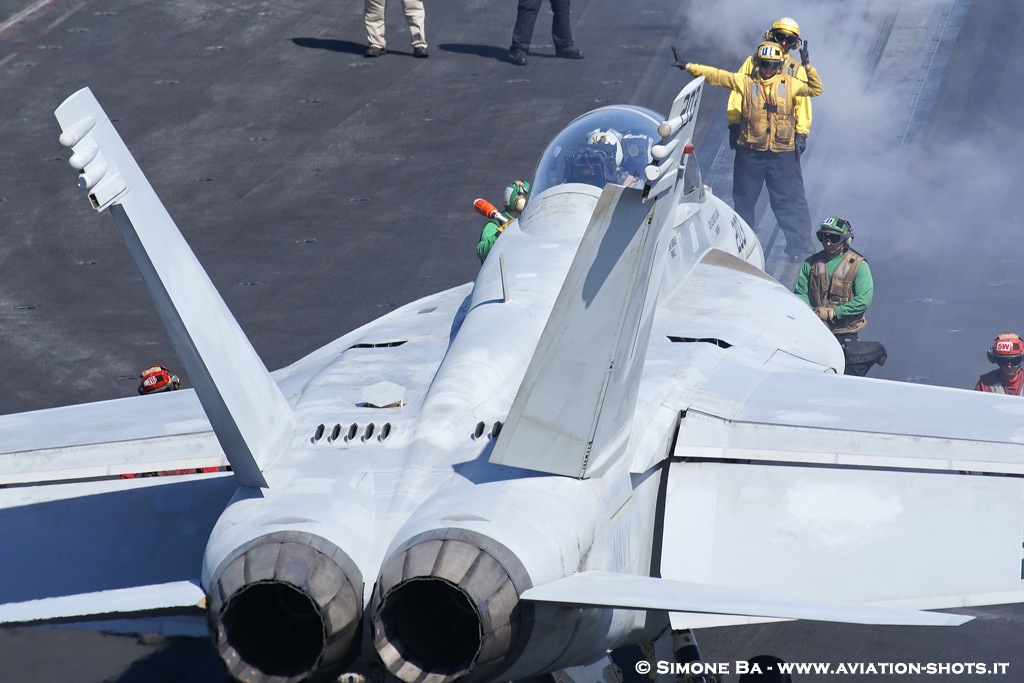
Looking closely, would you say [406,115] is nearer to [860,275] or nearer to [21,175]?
[21,175]

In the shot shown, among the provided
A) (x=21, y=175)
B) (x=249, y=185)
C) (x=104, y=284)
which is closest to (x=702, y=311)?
(x=104, y=284)

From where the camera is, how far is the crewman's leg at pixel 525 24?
22.7 m

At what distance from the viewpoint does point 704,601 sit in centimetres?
644

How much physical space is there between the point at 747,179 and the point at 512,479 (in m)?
11.7

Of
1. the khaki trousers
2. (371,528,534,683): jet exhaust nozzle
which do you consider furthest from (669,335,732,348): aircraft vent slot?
the khaki trousers

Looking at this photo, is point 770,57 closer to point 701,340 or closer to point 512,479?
point 701,340

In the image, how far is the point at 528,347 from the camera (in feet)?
29.6

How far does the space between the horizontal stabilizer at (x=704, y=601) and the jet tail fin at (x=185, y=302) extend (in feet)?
6.40

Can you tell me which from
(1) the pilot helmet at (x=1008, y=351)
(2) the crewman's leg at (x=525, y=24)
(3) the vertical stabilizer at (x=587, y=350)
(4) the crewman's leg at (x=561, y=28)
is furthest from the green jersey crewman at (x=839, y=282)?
(4) the crewman's leg at (x=561, y=28)

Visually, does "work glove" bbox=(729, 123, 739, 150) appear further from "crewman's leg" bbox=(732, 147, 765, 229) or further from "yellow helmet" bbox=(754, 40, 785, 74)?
"yellow helmet" bbox=(754, 40, 785, 74)

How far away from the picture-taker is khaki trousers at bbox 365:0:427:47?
23073mm

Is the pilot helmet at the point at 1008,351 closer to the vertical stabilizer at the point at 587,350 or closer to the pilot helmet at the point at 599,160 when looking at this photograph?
the pilot helmet at the point at 599,160

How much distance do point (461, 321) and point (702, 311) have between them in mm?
2052

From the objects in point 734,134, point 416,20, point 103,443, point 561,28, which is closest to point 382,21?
point 416,20
